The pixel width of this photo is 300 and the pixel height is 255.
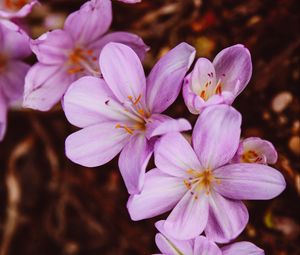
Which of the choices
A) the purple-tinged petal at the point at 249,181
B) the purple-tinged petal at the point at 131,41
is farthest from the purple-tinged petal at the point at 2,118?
the purple-tinged petal at the point at 249,181

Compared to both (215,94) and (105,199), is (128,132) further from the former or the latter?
(105,199)

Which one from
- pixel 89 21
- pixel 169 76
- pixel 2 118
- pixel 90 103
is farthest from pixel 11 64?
pixel 169 76

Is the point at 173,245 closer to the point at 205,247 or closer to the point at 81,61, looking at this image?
the point at 205,247

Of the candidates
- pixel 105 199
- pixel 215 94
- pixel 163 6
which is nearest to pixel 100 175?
pixel 105 199

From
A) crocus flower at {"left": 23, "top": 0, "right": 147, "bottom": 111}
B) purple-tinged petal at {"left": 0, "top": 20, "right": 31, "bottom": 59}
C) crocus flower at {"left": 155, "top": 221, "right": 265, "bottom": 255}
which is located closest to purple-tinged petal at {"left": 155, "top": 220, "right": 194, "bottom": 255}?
crocus flower at {"left": 155, "top": 221, "right": 265, "bottom": 255}

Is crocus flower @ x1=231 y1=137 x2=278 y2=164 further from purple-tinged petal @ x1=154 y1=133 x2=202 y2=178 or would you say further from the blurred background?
the blurred background
